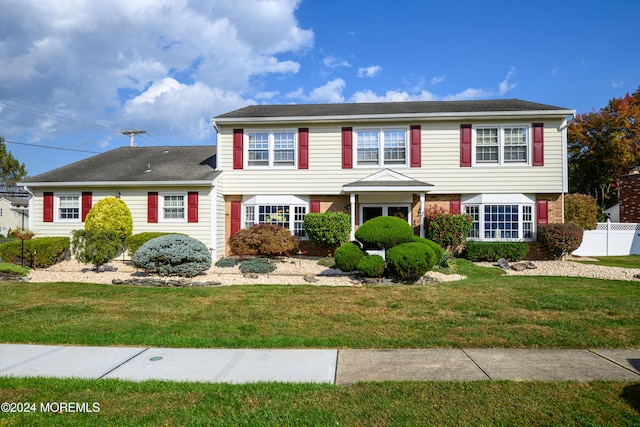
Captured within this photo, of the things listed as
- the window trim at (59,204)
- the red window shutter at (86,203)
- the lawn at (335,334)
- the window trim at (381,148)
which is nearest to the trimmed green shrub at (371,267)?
the lawn at (335,334)

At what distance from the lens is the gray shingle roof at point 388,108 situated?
53.8ft

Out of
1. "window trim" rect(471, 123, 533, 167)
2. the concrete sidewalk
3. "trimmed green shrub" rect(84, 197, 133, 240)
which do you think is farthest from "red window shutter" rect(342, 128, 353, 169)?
the concrete sidewalk

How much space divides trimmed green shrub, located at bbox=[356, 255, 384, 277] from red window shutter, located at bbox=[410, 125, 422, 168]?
264 inches

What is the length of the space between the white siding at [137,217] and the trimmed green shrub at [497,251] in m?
10.2

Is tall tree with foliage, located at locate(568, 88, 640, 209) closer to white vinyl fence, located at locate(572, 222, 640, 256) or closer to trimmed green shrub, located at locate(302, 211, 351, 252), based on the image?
white vinyl fence, located at locate(572, 222, 640, 256)

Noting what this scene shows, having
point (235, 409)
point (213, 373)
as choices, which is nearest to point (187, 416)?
point (235, 409)

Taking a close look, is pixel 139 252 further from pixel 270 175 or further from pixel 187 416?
pixel 187 416

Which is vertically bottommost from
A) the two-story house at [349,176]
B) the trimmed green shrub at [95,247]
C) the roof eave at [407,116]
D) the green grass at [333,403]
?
the green grass at [333,403]

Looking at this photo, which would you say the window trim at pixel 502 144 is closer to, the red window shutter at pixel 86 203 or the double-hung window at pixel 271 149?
the double-hung window at pixel 271 149

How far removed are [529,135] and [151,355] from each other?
1597 centimetres

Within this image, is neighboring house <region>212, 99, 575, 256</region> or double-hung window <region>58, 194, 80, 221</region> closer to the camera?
neighboring house <region>212, 99, 575, 256</region>

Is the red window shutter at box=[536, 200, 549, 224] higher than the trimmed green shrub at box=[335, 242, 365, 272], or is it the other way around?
the red window shutter at box=[536, 200, 549, 224]

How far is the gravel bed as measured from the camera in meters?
11.4

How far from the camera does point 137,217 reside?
53.8ft
